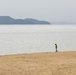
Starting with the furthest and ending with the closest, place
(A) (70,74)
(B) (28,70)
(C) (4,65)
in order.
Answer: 1. (C) (4,65)
2. (B) (28,70)
3. (A) (70,74)

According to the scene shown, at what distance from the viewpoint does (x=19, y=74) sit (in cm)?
2212

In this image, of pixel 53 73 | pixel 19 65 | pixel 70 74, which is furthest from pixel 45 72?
pixel 19 65

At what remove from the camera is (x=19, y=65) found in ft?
83.9

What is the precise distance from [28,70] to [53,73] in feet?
7.84

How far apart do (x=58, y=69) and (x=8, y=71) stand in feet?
14.3

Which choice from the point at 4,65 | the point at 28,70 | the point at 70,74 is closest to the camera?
the point at 70,74

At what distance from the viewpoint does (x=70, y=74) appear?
22.0 meters

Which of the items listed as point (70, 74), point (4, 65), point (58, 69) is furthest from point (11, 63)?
point (70, 74)

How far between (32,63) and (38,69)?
10.3ft

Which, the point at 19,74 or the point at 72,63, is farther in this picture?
the point at 72,63

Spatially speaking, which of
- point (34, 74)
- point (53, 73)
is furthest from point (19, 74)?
point (53, 73)

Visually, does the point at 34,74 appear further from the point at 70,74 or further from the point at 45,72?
the point at 70,74

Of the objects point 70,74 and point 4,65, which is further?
point 4,65

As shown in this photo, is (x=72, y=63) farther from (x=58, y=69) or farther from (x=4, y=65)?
(x=4, y=65)
